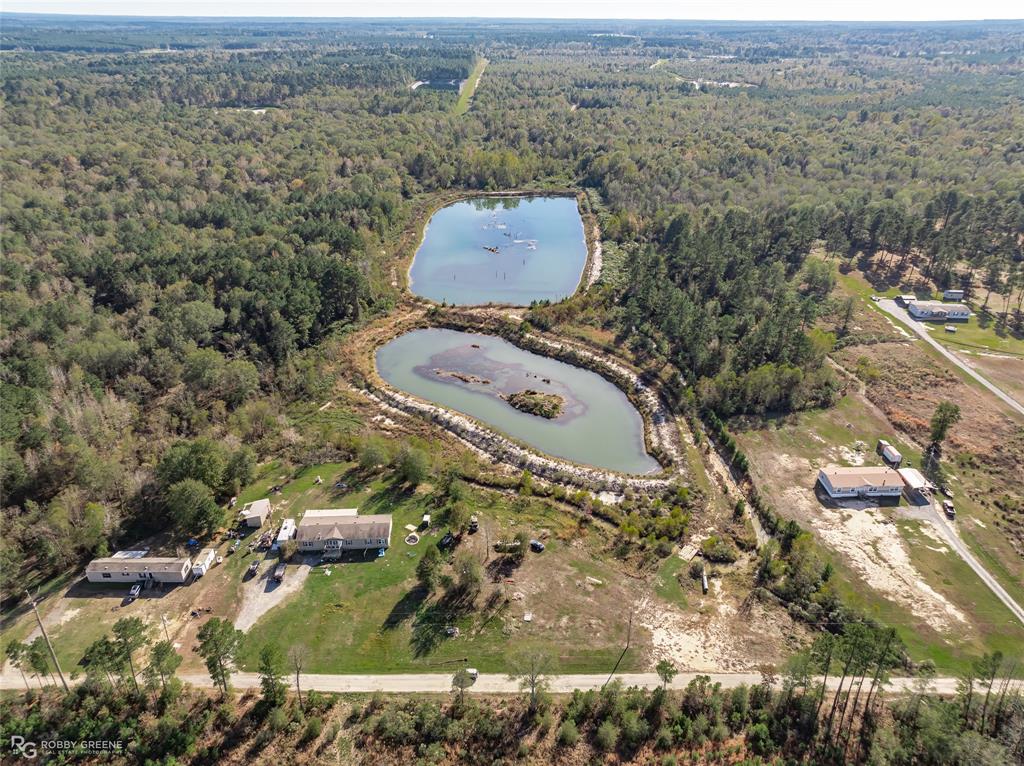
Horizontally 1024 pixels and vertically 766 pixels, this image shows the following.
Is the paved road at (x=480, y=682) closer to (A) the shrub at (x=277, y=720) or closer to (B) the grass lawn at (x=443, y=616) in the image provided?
(B) the grass lawn at (x=443, y=616)

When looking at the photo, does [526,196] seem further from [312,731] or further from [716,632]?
[312,731]

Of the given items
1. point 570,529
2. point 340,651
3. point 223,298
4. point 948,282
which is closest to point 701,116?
point 948,282

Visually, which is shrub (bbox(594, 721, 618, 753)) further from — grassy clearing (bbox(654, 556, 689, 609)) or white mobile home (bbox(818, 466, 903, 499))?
white mobile home (bbox(818, 466, 903, 499))

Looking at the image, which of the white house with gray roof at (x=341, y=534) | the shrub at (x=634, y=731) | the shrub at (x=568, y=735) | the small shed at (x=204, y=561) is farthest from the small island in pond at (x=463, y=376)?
the shrub at (x=634, y=731)

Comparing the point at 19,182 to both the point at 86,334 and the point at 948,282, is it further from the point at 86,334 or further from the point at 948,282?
the point at 948,282

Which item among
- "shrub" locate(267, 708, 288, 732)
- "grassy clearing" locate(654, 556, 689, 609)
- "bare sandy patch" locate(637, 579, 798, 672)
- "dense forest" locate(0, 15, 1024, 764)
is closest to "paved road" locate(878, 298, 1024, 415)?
"dense forest" locate(0, 15, 1024, 764)

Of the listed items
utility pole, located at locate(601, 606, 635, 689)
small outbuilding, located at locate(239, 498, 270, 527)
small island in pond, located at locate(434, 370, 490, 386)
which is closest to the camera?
utility pole, located at locate(601, 606, 635, 689)

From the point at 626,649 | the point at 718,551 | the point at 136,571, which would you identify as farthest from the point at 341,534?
the point at 718,551
